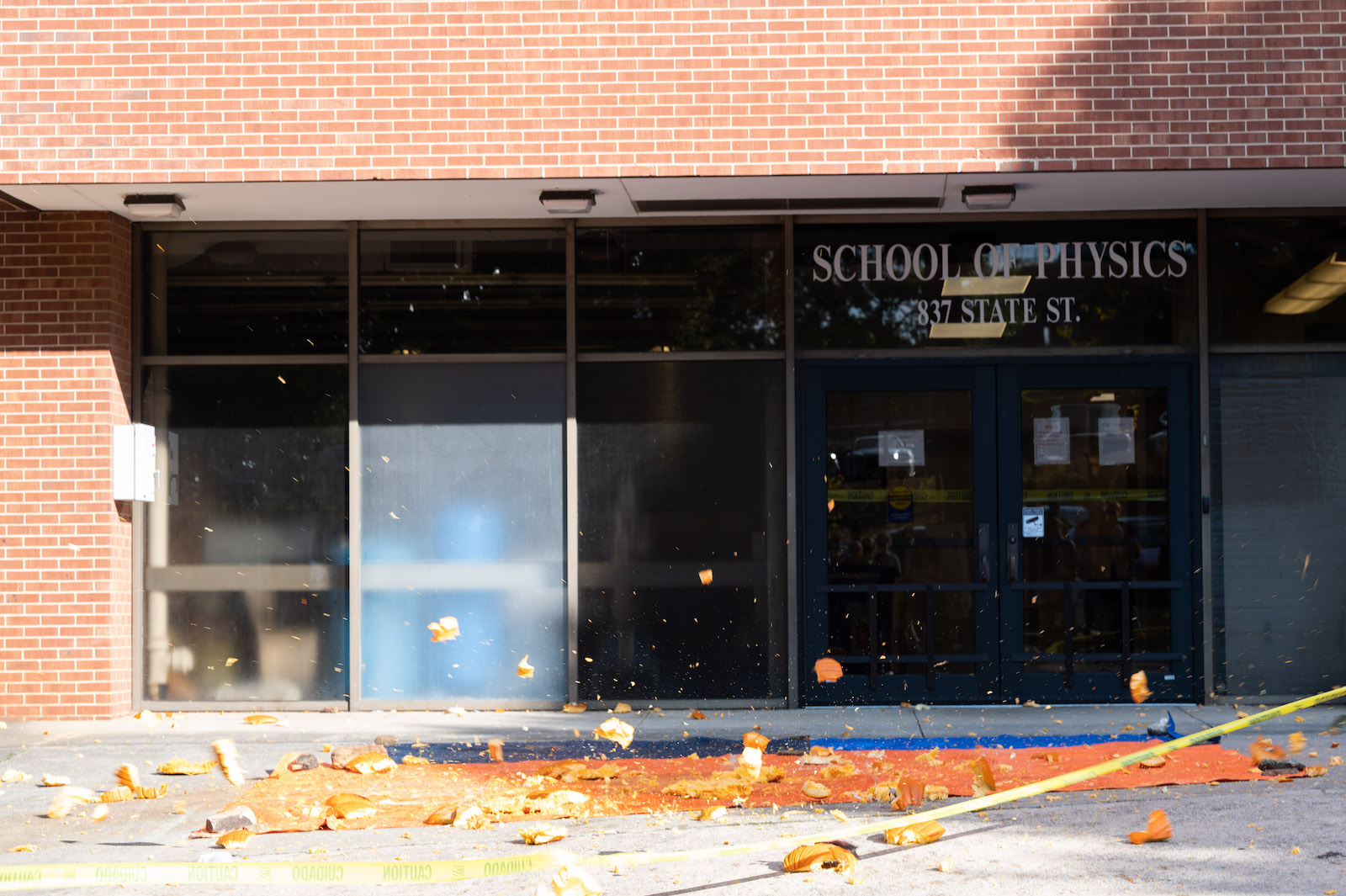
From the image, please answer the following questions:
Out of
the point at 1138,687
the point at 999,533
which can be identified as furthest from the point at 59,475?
the point at 1138,687

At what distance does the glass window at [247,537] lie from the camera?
881 cm

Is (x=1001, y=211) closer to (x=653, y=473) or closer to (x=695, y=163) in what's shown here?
(x=695, y=163)

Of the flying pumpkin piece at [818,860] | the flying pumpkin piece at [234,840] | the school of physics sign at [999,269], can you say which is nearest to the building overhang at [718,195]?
the school of physics sign at [999,269]

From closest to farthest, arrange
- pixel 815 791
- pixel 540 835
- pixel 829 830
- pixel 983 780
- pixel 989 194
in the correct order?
pixel 540 835 → pixel 829 830 → pixel 815 791 → pixel 983 780 → pixel 989 194

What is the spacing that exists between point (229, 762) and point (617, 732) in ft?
7.35

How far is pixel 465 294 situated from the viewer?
884 centimetres

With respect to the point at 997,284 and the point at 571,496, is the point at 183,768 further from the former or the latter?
the point at 997,284

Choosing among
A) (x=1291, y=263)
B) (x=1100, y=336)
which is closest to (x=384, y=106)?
(x=1100, y=336)

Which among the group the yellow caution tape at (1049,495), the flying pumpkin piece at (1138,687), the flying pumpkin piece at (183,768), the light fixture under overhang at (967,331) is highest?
the light fixture under overhang at (967,331)

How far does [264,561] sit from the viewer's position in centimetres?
884

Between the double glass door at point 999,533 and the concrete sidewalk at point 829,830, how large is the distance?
82 centimetres

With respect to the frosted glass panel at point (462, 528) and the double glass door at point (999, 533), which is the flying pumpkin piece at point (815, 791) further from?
the frosted glass panel at point (462, 528)

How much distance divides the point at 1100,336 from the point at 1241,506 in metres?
1.54

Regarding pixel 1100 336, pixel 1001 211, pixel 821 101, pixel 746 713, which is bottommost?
pixel 746 713
